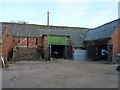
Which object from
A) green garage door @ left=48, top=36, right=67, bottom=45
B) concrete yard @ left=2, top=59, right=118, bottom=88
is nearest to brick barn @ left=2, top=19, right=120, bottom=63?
green garage door @ left=48, top=36, right=67, bottom=45

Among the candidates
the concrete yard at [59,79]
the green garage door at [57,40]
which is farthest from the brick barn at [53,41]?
the concrete yard at [59,79]

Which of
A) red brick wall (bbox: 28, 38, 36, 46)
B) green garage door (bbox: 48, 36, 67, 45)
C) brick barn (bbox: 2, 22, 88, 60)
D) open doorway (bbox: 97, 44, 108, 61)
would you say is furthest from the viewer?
red brick wall (bbox: 28, 38, 36, 46)

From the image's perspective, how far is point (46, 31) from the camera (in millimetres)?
28125

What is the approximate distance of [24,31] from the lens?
26750mm

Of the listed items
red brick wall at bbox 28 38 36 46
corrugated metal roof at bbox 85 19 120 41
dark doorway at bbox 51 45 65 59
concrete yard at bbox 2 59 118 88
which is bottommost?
concrete yard at bbox 2 59 118 88

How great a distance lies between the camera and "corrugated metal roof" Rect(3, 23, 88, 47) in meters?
26.4

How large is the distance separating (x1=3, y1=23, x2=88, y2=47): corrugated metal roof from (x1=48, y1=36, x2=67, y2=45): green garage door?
99.7 inches

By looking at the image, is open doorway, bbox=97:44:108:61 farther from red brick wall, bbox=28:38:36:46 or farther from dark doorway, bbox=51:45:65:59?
red brick wall, bbox=28:38:36:46

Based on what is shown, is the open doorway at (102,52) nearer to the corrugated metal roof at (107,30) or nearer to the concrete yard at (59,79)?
the corrugated metal roof at (107,30)

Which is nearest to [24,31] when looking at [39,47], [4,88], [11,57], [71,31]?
[39,47]

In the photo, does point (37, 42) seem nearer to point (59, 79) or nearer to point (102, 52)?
point (102, 52)

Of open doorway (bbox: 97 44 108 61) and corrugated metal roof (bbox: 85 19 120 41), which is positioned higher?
corrugated metal roof (bbox: 85 19 120 41)

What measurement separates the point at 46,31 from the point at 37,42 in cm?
401

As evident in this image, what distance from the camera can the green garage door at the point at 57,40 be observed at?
2452 centimetres
